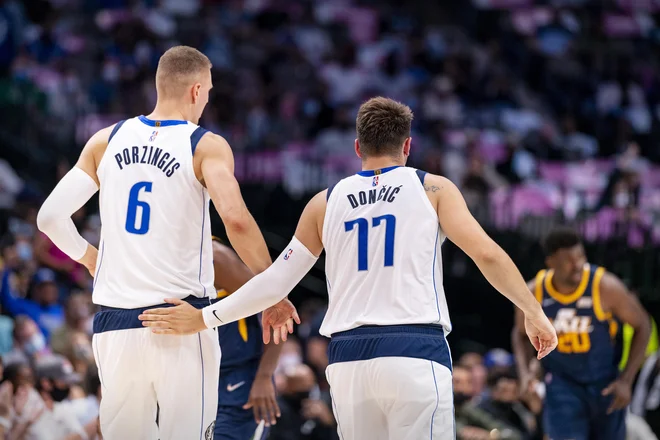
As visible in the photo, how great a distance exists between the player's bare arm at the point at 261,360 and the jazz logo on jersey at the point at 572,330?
2629mm

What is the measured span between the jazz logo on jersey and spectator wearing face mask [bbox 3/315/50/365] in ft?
16.0

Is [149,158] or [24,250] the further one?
[24,250]

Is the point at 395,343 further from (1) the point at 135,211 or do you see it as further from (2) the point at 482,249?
(1) the point at 135,211

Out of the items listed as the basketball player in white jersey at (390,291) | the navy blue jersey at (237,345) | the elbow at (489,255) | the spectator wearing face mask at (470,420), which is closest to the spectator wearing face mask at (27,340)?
the navy blue jersey at (237,345)

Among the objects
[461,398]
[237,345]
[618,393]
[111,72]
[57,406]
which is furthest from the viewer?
[111,72]

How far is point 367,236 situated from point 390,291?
316 mm

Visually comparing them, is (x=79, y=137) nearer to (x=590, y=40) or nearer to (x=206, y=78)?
(x=206, y=78)

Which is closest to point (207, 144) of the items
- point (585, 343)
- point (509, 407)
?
point (585, 343)

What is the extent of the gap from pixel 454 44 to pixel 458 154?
4816 millimetres

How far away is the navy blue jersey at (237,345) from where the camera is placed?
750 cm

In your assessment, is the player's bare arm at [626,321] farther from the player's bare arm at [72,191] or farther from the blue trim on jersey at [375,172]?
the player's bare arm at [72,191]

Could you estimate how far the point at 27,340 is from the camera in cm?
1079

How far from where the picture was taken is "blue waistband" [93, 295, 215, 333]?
5.78 m

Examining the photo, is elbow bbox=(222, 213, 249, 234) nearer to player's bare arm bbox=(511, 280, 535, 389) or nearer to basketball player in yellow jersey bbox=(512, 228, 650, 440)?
basketball player in yellow jersey bbox=(512, 228, 650, 440)
